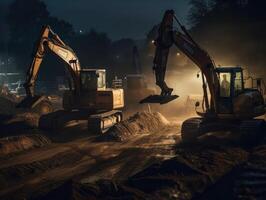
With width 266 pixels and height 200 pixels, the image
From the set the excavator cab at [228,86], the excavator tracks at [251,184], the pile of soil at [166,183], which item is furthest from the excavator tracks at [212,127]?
the excavator tracks at [251,184]

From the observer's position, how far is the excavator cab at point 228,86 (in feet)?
56.9

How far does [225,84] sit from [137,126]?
658 centimetres

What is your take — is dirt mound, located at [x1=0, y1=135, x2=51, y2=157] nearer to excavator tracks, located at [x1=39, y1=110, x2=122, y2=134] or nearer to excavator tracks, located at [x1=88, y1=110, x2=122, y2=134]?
excavator tracks, located at [x1=39, y1=110, x2=122, y2=134]

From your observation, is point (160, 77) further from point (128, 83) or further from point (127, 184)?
point (128, 83)

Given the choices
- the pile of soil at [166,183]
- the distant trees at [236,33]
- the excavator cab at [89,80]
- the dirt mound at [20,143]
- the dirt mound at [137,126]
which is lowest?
the pile of soil at [166,183]

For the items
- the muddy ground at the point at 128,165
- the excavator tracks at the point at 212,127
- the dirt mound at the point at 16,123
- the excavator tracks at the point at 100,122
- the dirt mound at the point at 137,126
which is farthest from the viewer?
the dirt mound at the point at 16,123

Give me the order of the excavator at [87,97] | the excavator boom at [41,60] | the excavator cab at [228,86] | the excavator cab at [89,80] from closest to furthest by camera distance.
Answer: the excavator cab at [228,86], the excavator boom at [41,60], the excavator at [87,97], the excavator cab at [89,80]

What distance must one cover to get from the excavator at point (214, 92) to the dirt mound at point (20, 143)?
6703 millimetres

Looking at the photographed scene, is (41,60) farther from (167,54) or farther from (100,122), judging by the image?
(167,54)

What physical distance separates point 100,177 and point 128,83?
23315 millimetres

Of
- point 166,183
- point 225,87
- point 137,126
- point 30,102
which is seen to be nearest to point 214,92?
point 225,87

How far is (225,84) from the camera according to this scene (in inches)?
689

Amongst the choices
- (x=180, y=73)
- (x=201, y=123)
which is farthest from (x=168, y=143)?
(x=180, y=73)

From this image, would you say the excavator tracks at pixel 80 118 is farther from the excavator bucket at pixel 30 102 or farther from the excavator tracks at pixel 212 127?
the excavator tracks at pixel 212 127
